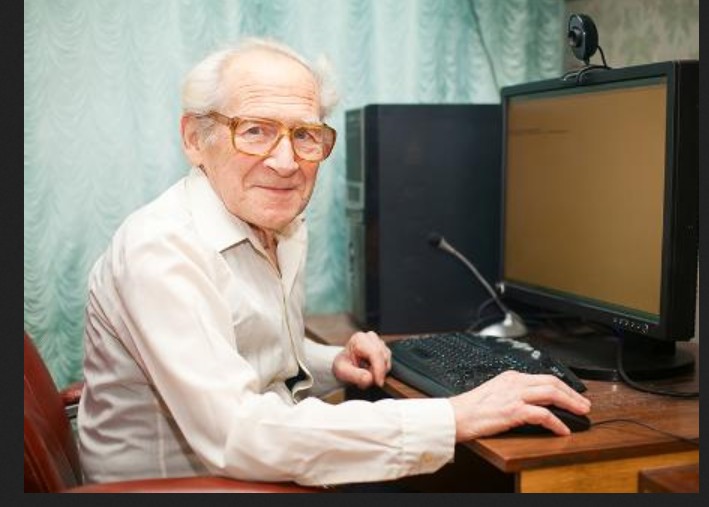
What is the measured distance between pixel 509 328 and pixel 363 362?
37 centimetres

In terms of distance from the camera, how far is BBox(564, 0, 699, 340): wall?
1.68 metres

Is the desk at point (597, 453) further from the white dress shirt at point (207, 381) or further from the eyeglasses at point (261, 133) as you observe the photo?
the eyeglasses at point (261, 133)

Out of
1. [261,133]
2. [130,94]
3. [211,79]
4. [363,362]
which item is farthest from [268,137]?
[130,94]

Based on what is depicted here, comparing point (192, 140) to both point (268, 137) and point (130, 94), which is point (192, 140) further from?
point (130, 94)

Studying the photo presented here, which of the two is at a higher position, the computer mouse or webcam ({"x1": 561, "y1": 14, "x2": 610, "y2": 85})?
webcam ({"x1": 561, "y1": 14, "x2": 610, "y2": 85})

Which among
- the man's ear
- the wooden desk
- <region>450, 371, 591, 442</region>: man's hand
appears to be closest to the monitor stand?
<region>450, 371, 591, 442</region>: man's hand

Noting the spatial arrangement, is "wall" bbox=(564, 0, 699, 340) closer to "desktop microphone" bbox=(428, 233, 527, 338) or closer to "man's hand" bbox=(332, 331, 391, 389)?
"desktop microphone" bbox=(428, 233, 527, 338)

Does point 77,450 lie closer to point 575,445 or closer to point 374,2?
point 575,445

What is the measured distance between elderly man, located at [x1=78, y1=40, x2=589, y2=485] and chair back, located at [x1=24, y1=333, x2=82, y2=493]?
5 centimetres

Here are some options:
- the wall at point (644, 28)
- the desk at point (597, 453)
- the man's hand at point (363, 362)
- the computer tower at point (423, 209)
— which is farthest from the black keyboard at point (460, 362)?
the wall at point (644, 28)

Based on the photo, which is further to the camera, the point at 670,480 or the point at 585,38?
the point at 585,38

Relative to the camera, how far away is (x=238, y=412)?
1015 millimetres

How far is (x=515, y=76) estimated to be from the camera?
2057 millimetres

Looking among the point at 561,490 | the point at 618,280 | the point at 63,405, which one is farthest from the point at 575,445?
the point at 63,405
